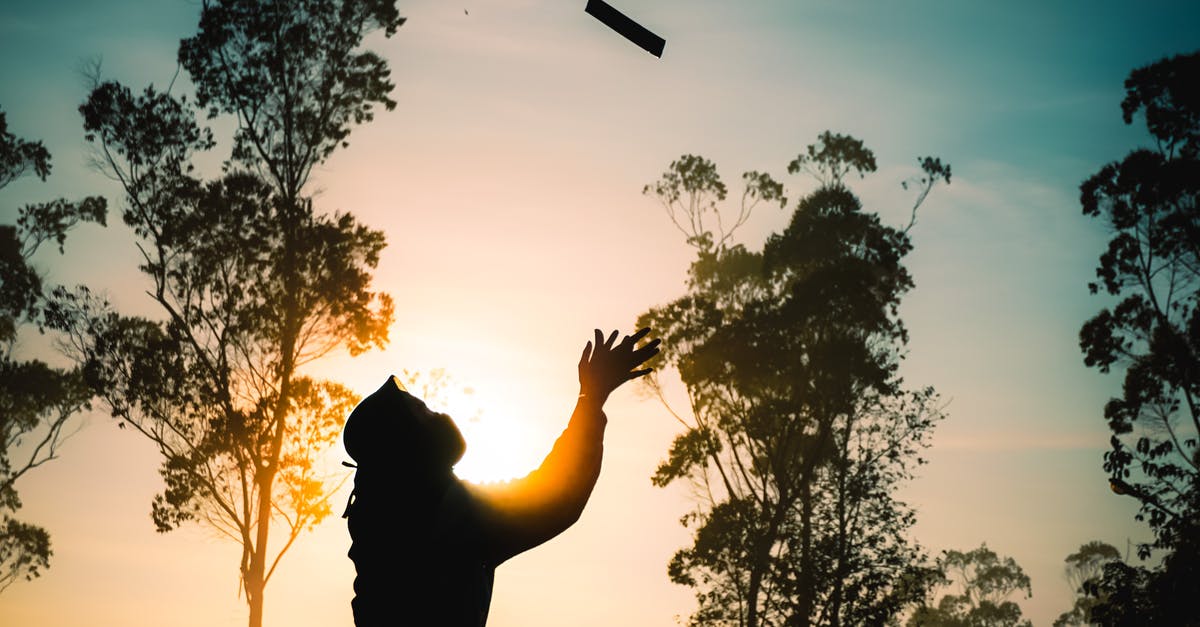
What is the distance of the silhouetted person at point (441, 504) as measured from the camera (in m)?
1.58

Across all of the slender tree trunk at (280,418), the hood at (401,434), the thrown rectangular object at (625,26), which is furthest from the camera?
the slender tree trunk at (280,418)

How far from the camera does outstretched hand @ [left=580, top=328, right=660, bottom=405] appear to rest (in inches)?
69.6

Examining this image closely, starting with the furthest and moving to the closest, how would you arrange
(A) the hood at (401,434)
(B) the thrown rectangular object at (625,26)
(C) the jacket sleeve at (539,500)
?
1. (B) the thrown rectangular object at (625,26)
2. (A) the hood at (401,434)
3. (C) the jacket sleeve at (539,500)

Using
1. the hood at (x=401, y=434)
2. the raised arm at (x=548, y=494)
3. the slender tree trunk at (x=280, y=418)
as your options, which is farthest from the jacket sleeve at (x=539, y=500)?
the slender tree trunk at (x=280, y=418)

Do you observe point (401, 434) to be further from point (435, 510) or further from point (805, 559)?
point (805, 559)

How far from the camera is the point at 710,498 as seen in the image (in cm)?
2486

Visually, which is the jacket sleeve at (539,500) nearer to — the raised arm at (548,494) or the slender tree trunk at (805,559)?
the raised arm at (548,494)

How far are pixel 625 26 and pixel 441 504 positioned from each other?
4.38ft

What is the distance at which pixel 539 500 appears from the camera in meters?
1.56

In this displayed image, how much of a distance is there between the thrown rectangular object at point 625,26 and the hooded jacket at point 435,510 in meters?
1.07

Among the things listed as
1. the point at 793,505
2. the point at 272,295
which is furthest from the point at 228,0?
the point at 793,505

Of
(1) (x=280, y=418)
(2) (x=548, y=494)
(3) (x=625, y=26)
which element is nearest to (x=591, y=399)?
(2) (x=548, y=494)

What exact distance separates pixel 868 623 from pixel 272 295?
1620 centimetres

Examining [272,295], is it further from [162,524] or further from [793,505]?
[793,505]
